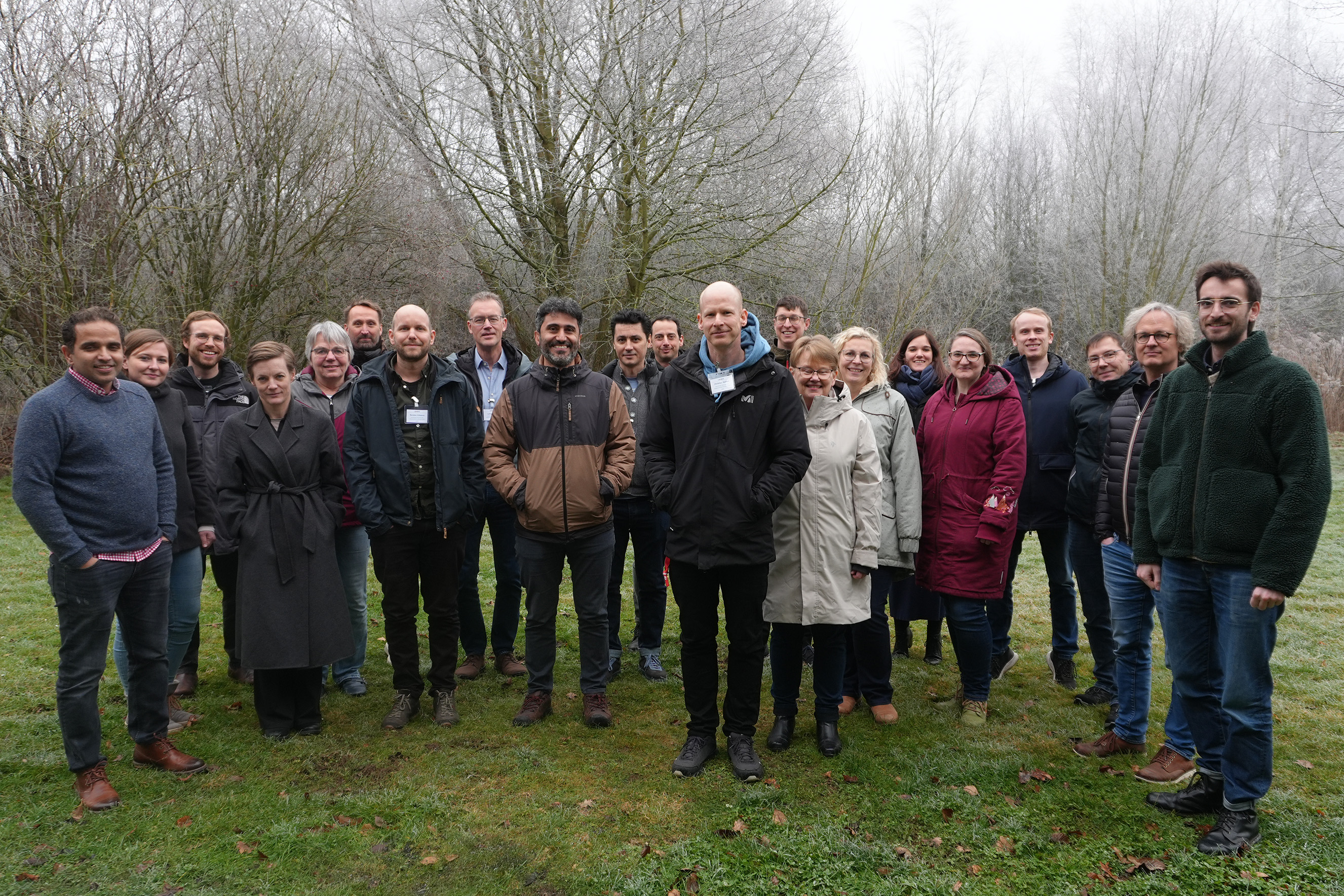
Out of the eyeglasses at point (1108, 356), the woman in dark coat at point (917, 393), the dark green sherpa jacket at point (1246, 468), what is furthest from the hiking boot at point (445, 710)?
the eyeglasses at point (1108, 356)

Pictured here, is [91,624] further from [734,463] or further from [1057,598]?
[1057,598]

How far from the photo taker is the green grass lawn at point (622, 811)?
3.15 metres

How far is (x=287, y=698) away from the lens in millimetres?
4422

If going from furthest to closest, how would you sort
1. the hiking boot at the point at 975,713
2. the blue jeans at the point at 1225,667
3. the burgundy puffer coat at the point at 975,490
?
the hiking boot at the point at 975,713 → the burgundy puffer coat at the point at 975,490 → the blue jeans at the point at 1225,667

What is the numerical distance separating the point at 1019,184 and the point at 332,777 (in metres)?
22.7

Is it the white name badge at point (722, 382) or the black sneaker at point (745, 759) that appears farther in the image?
the black sneaker at point (745, 759)

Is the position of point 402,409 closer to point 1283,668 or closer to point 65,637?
point 65,637

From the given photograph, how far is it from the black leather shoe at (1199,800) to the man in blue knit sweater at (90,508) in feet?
15.5

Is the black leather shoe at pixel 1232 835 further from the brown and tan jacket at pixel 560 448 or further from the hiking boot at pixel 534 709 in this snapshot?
the hiking boot at pixel 534 709

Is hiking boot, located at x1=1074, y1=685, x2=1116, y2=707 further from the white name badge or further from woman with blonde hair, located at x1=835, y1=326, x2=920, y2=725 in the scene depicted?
the white name badge

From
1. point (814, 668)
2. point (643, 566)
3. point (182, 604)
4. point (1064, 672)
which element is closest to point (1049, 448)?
point (1064, 672)

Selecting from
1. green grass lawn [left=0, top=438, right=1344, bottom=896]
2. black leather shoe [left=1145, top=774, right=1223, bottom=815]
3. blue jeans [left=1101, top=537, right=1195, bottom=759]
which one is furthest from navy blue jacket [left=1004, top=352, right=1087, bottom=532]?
black leather shoe [left=1145, top=774, right=1223, bottom=815]

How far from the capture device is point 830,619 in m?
4.06

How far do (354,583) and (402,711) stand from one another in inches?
37.1
